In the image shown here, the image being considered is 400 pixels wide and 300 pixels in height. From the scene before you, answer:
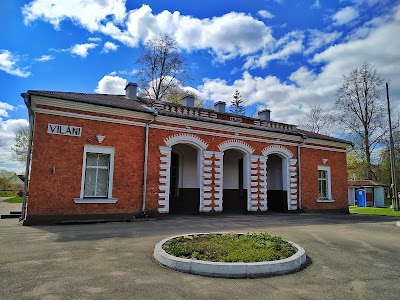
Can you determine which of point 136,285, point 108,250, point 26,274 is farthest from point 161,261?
point 26,274

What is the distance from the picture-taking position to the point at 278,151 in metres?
17.2

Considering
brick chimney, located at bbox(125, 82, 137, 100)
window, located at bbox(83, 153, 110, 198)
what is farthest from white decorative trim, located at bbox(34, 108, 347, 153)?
brick chimney, located at bbox(125, 82, 137, 100)

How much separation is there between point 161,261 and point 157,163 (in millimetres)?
7926

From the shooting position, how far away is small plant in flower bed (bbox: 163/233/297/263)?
5.51 metres


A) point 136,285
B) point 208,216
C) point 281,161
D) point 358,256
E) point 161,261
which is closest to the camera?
point 136,285

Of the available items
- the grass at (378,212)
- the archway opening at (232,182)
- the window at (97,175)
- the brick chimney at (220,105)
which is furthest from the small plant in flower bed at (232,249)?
the grass at (378,212)

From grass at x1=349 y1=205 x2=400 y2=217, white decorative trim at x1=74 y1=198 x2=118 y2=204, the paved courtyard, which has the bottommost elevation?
grass at x1=349 y1=205 x2=400 y2=217

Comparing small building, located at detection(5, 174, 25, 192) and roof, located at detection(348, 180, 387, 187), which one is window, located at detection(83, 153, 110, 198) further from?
small building, located at detection(5, 174, 25, 192)

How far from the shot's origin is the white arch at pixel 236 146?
15344 millimetres

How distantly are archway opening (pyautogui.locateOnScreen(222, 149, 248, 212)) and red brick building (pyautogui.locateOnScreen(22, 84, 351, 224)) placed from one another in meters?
0.06

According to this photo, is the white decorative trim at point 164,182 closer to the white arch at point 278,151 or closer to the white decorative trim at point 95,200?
the white decorative trim at point 95,200

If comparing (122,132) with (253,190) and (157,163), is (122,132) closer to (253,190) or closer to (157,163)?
(157,163)

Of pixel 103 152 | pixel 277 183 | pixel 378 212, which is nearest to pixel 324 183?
pixel 277 183

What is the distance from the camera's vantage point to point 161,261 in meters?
5.65
